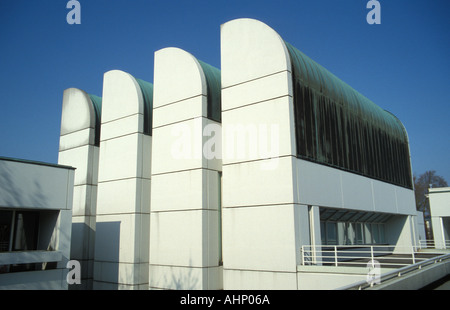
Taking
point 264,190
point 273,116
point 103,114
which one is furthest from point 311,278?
point 103,114

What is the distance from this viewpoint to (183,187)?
20109mm

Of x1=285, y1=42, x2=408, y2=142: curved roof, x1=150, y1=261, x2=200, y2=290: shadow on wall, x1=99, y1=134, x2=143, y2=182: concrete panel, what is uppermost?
x1=285, y1=42, x2=408, y2=142: curved roof

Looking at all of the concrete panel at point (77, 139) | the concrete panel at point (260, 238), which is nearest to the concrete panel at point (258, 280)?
the concrete panel at point (260, 238)

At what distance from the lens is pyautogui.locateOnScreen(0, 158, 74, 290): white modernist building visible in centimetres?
1608

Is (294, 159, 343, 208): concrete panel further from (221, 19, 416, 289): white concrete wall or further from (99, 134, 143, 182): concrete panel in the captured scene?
(99, 134, 143, 182): concrete panel

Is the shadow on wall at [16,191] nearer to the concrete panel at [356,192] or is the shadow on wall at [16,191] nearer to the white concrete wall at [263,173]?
the white concrete wall at [263,173]

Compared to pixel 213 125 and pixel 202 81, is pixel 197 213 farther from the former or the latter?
pixel 202 81

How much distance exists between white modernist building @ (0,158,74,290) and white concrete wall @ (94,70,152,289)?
4.59m

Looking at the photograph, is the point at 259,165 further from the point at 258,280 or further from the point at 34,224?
the point at 34,224

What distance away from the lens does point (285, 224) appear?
16.9 meters

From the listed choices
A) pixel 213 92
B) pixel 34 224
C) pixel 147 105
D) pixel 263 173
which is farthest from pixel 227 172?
pixel 34 224

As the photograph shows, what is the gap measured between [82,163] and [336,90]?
17838mm

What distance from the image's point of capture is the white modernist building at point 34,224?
16.1 m

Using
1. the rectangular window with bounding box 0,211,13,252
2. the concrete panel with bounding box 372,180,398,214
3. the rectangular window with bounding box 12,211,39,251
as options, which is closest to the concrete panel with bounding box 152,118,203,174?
the rectangular window with bounding box 12,211,39,251
